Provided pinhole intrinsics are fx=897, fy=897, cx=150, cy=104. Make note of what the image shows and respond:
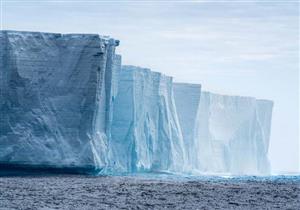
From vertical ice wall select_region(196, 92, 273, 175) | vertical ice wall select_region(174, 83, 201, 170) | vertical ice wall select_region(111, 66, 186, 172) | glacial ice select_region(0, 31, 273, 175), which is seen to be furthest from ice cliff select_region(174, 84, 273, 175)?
glacial ice select_region(0, 31, 273, 175)

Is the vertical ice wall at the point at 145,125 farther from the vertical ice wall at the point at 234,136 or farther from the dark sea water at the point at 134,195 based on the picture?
the dark sea water at the point at 134,195

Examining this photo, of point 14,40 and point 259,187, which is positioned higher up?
point 14,40

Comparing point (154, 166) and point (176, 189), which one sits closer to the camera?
point (176, 189)

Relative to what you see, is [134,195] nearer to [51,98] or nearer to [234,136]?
[51,98]

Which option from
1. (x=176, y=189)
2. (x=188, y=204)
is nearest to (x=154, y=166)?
(x=176, y=189)

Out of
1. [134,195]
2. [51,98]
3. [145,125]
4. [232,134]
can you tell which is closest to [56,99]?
[51,98]

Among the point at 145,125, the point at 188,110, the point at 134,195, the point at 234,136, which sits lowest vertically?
the point at 134,195

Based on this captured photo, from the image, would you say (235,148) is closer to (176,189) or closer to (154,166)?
(154,166)
